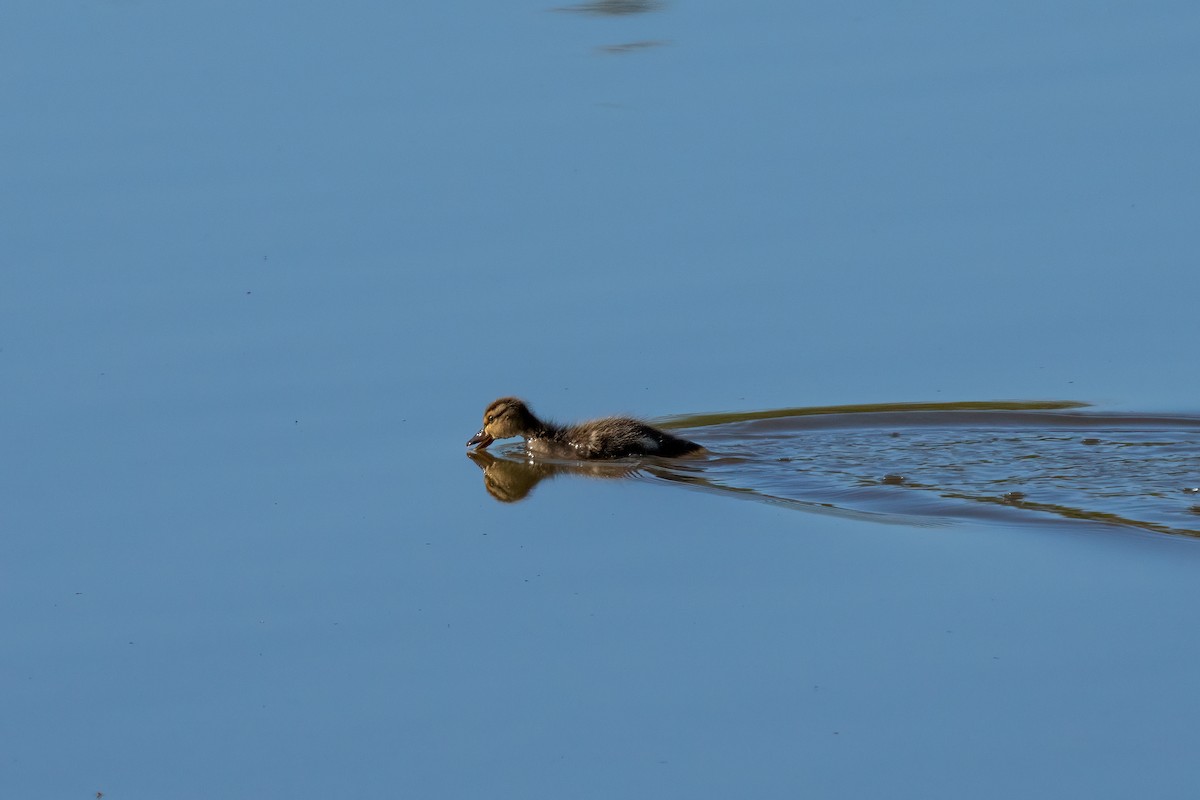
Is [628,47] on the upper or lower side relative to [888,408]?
upper

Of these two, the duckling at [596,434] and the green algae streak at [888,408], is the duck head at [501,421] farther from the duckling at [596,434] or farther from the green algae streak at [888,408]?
the green algae streak at [888,408]

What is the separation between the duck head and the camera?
9547 millimetres

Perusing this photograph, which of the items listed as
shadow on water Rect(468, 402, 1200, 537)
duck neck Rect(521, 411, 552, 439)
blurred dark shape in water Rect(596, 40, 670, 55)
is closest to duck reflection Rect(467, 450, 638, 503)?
shadow on water Rect(468, 402, 1200, 537)

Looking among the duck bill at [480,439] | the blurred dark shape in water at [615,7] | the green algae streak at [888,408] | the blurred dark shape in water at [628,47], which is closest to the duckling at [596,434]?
the duck bill at [480,439]

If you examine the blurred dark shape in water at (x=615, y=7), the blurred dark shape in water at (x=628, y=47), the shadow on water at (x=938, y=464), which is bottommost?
the shadow on water at (x=938, y=464)

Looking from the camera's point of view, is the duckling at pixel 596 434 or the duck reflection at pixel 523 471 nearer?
the duck reflection at pixel 523 471

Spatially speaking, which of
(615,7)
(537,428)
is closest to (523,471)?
(537,428)

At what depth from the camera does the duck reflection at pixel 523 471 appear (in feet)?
30.6

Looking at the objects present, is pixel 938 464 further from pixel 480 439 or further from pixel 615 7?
pixel 615 7

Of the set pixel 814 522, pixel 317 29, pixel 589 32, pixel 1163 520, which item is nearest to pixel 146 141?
pixel 317 29

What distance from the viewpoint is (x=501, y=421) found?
9586mm

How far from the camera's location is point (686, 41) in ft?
47.3

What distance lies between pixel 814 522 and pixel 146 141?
593 cm

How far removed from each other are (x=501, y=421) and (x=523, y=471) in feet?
0.94
